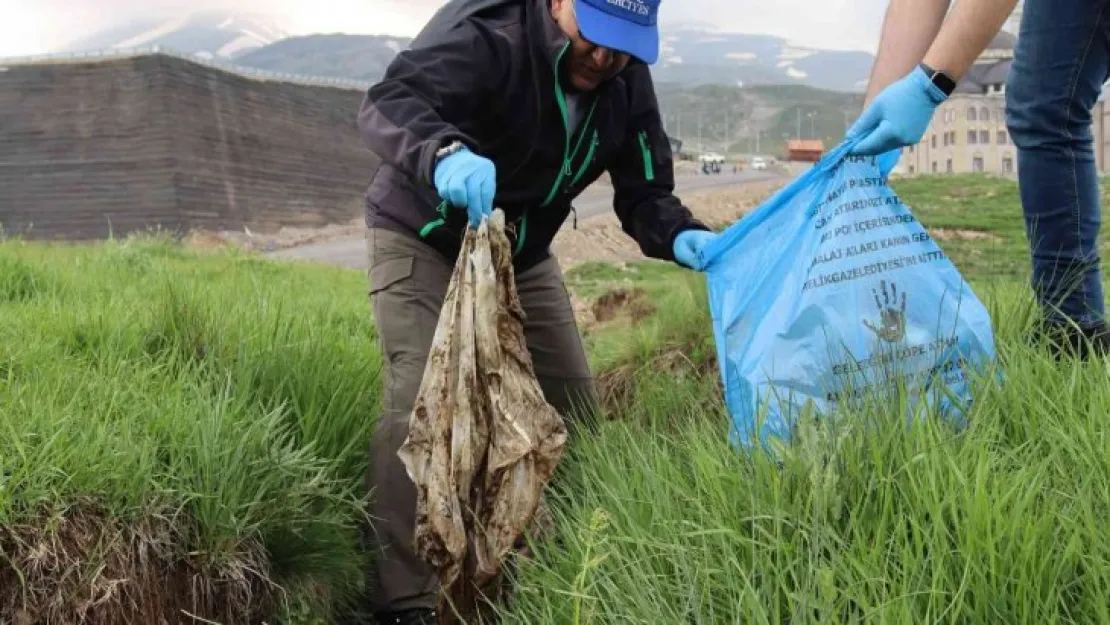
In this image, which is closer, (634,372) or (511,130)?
(511,130)

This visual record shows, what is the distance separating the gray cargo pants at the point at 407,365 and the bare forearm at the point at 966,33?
131cm

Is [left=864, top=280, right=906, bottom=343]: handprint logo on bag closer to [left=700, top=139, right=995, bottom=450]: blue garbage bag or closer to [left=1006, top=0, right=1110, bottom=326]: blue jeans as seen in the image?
[left=700, top=139, right=995, bottom=450]: blue garbage bag

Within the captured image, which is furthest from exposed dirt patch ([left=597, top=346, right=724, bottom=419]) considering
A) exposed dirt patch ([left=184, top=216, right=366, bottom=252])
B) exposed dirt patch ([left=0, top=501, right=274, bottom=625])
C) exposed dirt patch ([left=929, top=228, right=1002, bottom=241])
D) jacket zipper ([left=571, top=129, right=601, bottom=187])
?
exposed dirt patch ([left=184, top=216, right=366, bottom=252])

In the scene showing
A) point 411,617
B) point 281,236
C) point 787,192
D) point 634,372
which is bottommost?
point 281,236

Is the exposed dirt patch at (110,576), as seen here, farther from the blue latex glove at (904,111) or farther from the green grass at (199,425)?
the blue latex glove at (904,111)

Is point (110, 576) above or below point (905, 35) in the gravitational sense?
below

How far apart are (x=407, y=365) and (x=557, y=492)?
1.68 feet

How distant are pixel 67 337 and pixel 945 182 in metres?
27.6

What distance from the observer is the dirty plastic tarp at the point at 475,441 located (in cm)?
200

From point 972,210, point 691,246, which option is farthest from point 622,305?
point 972,210

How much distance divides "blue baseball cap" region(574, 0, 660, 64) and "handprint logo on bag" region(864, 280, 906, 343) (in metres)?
0.83

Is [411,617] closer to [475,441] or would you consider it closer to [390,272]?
[475,441]

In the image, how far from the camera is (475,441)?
6.63ft

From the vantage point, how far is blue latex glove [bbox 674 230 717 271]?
8.68 feet
